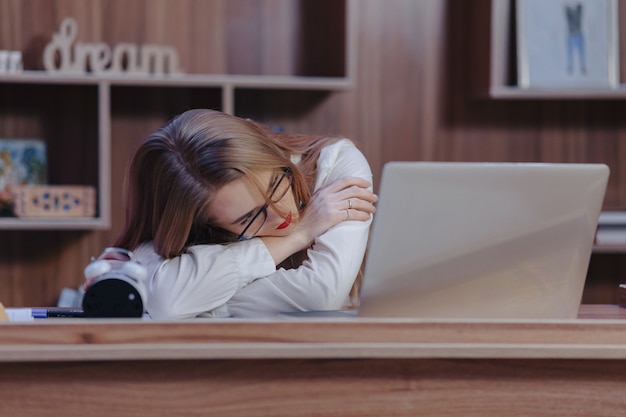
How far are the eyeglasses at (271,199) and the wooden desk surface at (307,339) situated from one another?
19.1 inches

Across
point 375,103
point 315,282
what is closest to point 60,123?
point 375,103

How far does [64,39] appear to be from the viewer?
8.80ft

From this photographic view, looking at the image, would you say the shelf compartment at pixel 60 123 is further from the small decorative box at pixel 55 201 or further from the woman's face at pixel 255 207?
the woman's face at pixel 255 207

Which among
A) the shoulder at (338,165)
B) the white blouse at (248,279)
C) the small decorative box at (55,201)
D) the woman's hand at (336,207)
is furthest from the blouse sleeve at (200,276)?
the small decorative box at (55,201)

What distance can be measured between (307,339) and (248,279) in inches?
18.8

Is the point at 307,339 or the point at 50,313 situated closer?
the point at 307,339

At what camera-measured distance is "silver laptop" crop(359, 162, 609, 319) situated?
99 centimetres

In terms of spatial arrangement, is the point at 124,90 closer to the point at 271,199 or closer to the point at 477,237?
the point at 271,199

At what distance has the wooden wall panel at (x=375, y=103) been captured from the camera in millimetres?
2824

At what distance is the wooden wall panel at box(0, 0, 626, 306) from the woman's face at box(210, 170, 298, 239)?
1.46 meters

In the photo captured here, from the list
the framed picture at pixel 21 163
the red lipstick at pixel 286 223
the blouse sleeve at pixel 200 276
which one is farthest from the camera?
the framed picture at pixel 21 163

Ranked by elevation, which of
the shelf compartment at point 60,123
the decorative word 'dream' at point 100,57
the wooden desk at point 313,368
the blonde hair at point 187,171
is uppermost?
the decorative word 'dream' at point 100,57

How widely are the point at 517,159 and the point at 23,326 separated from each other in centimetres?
240

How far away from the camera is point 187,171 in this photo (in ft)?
4.65
